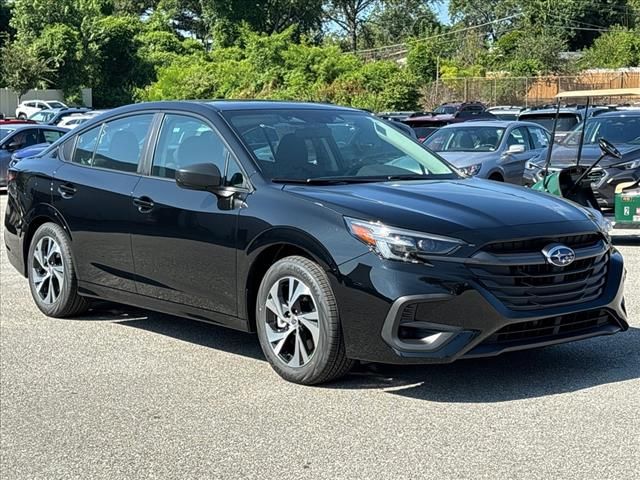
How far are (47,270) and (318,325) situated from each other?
306cm

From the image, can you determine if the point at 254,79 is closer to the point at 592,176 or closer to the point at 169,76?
the point at 169,76

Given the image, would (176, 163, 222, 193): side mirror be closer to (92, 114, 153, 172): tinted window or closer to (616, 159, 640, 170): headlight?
(92, 114, 153, 172): tinted window

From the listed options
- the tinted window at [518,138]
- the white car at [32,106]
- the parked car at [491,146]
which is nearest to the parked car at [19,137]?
the parked car at [491,146]

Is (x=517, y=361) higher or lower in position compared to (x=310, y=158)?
lower

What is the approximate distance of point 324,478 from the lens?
14.0 ft

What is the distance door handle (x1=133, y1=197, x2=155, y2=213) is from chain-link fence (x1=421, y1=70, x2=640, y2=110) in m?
44.2

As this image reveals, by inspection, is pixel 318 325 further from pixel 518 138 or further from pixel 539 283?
pixel 518 138

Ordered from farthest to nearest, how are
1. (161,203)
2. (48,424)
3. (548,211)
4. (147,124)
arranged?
1. (147,124)
2. (161,203)
3. (548,211)
4. (48,424)

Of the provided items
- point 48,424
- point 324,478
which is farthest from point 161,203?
point 324,478

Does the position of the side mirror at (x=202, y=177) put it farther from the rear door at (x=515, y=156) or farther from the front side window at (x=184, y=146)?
the rear door at (x=515, y=156)

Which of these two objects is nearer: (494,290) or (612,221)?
(494,290)

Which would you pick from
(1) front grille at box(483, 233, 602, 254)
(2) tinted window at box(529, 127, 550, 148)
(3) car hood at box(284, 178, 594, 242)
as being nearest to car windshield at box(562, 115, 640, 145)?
(2) tinted window at box(529, 127, 550, 148)

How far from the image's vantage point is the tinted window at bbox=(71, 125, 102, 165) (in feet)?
24.7

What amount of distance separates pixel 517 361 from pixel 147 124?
303 centimetres
